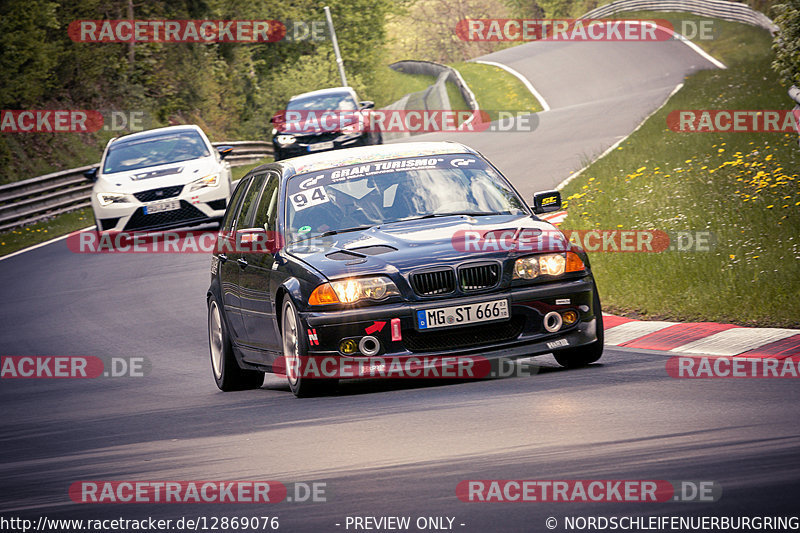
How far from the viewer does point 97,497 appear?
634 centimetres

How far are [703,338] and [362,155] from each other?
2.82 m

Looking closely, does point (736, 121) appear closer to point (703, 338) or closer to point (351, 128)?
point (351, 128)

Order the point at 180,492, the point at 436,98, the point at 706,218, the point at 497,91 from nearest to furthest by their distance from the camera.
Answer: the point at 180,492 → the point at 706,218 → the point at 497,91 → the point at 436,98

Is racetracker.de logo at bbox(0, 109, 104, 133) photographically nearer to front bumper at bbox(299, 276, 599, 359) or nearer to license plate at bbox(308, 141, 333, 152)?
license plate at bbox(308, 141, 333, 152)

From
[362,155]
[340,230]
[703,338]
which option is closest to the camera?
[340,230]

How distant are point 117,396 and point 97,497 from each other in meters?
4.51

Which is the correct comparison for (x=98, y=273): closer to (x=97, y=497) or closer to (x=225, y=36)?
(x=97, y=497)

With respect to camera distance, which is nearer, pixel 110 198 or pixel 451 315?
pixel 451 315

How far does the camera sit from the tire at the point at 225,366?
1034 centimetres

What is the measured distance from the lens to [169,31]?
165 ft

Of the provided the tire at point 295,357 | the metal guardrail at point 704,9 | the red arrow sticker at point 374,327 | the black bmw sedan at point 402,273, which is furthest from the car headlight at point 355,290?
the metal guardrail at point 704,9

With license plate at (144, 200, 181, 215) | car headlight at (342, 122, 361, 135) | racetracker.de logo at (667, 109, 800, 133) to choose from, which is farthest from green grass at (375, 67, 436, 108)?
license plate at (144, 200, 181, 215)

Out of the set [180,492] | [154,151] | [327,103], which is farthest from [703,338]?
[327,103]

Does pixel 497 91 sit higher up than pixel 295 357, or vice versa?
pixel 295 357
